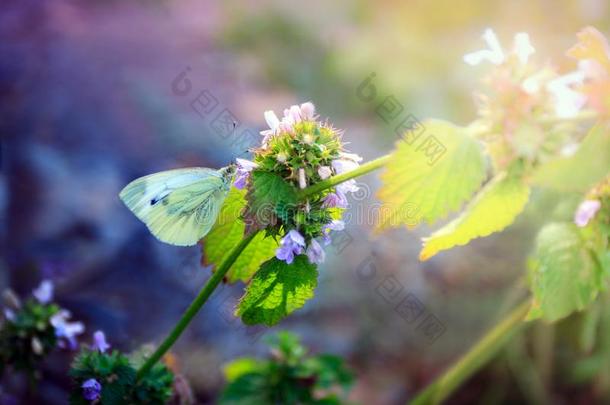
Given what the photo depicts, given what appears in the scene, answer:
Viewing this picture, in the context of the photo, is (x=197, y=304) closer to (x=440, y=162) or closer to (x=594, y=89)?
(x=440, y=162)

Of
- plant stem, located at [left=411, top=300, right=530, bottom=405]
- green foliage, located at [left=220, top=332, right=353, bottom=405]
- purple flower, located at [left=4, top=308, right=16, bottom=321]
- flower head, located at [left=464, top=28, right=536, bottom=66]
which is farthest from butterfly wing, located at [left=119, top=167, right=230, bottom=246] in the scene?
plant stem, located at [left=411, top=300, right=530, bottom=405]

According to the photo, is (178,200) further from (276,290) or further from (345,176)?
(345,176)

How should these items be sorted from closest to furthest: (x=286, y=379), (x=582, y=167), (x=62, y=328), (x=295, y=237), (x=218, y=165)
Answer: (x=582, y=167), (x=295, y=237), (x=62, y=328), (x=286, y=379), (x=218, y=165)

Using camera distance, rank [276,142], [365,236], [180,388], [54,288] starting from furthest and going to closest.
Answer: [365,236]
[54,288]
[180,388]
[276,142]

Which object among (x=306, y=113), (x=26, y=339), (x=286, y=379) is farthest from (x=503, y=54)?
(x=26, y=339)

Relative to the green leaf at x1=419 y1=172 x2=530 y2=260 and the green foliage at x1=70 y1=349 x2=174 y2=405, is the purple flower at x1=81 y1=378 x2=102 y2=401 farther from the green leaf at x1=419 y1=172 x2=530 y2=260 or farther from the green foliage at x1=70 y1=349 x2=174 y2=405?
the green leaf at x1=419 y1=172 x2=530 y2=260

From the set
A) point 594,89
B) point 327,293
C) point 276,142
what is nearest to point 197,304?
point 276,142

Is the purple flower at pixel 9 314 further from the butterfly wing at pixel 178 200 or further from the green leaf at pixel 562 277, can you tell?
the green leaf at pixel 562 277
